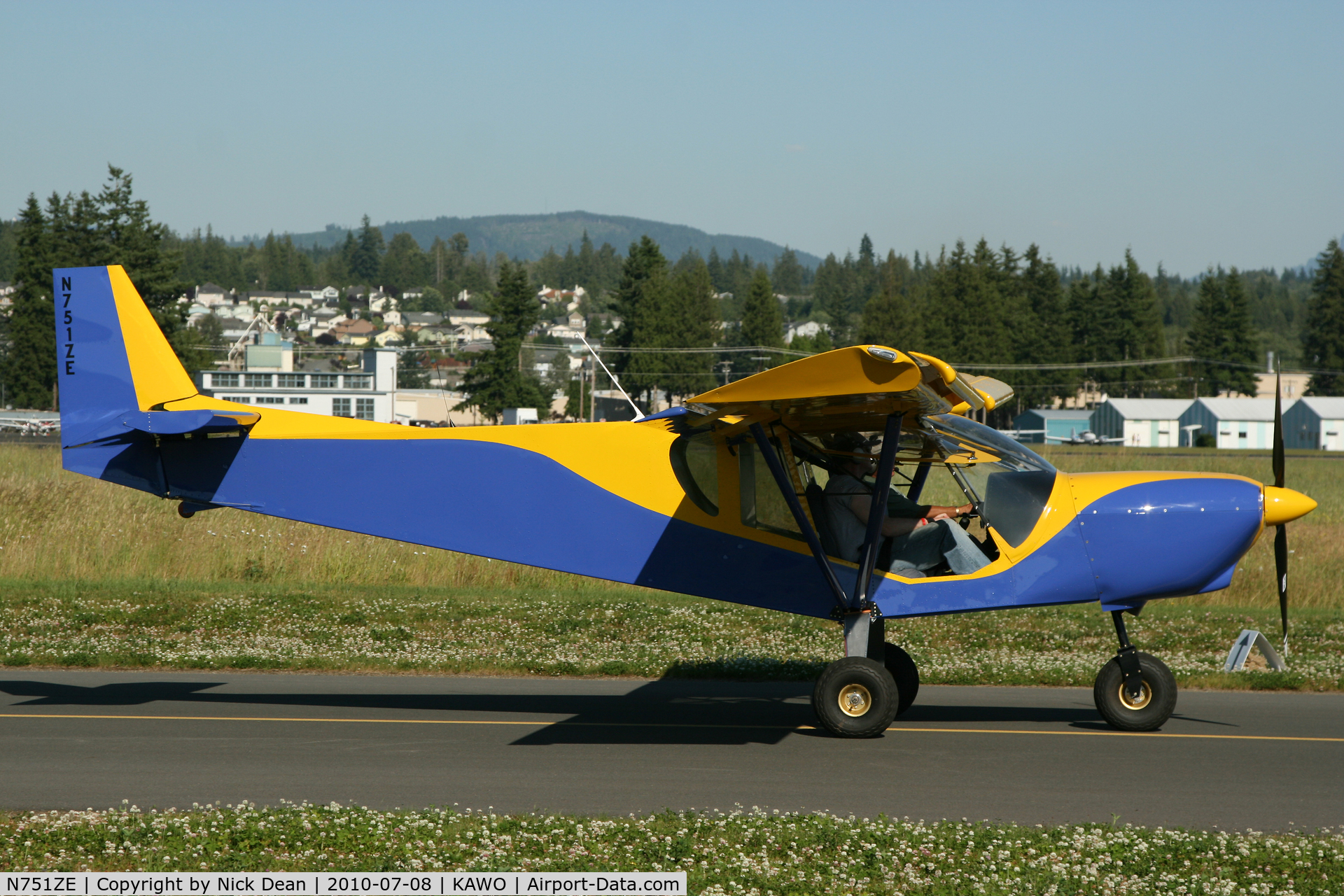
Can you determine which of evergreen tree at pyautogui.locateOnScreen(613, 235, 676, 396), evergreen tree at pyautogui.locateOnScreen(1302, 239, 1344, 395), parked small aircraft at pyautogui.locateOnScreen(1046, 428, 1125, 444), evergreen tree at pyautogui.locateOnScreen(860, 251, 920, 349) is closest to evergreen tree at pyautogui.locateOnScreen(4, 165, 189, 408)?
evergreen tree at pyautogui.locateOnScreen(613, 235, 676, 396)

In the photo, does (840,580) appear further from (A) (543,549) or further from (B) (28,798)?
(B) (28,798)

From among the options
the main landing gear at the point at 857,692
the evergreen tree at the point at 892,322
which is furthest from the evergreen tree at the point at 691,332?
the main landing gear at the point at 857,692

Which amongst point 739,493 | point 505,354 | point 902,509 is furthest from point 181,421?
point 505,354

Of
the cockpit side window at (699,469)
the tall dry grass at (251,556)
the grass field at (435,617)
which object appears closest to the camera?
the cockpit side window at (699,469)

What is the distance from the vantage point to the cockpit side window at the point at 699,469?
8398 mm

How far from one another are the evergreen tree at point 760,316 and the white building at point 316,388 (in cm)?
2957

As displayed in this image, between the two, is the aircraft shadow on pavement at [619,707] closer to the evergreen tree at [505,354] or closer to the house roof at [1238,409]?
the evergreen tree at [505,354]

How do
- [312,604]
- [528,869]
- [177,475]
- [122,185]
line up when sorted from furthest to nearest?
[122,185] < [312,604] < [177,475] < [528,869]

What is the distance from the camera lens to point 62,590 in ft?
45.3

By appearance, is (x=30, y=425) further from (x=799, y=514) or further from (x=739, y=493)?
(x=799, y=514)

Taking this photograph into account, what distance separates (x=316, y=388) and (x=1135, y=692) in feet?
257

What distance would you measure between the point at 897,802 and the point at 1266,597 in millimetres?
11183

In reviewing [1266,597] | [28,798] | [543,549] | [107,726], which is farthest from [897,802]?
[1266,597]

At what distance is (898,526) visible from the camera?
27.0 feet
